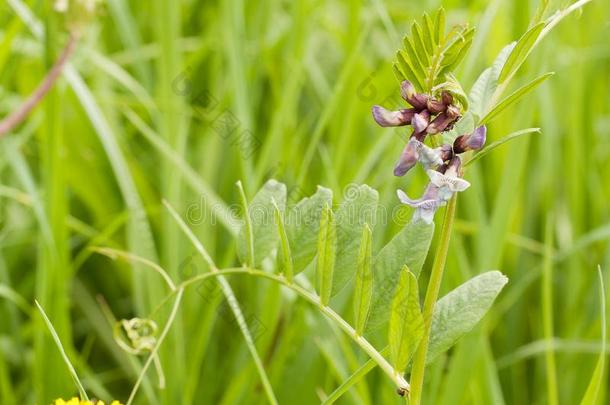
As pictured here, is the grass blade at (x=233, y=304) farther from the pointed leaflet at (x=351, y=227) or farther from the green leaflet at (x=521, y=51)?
the green leaflet at (x=521, y=51)

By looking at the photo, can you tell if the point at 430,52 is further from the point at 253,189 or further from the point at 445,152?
the point at 253,189

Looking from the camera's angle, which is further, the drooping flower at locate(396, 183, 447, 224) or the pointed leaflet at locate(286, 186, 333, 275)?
the pointed leaflet at locate(286, 186, 333, 275)

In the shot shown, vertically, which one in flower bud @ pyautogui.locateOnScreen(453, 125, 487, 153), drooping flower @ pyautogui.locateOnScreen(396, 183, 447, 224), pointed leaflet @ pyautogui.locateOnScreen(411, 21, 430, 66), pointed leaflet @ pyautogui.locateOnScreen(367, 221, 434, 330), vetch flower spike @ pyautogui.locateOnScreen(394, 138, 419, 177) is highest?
pointed leaflet @ pyautogui.locateOnScreen(411, 21, 430, 66)

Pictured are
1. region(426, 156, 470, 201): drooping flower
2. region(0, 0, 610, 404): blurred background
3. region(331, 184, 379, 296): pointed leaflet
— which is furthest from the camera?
region(0, 0, 610, 404): blurred background

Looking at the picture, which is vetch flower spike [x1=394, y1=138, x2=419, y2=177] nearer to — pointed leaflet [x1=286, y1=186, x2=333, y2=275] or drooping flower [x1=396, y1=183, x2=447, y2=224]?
drooping flower [x1=396, y1=183, x2=447, y2=224]

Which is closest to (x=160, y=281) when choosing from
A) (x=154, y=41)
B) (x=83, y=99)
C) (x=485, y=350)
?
(x=83, y=99)

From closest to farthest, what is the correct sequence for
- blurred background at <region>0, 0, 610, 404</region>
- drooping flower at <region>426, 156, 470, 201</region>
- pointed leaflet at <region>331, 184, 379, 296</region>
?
1. drooping flower at <region>426, 156, 470, 201</region>
2. pointed leaflet at <region>331, 184, 379, 296</region>
3. blurred background at <region>0, 0, 610, 404</region>

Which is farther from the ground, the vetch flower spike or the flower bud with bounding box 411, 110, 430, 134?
the flower bud with bounding box 411, 110, 430, 134

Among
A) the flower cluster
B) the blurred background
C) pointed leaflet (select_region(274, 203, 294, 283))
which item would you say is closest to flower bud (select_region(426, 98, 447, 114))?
the flower cluster
